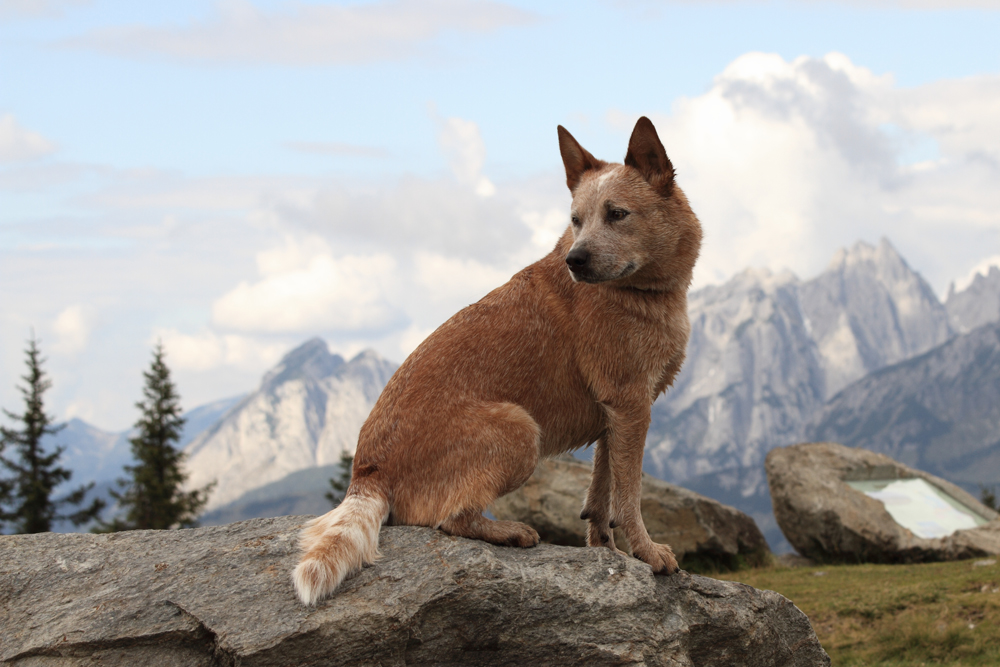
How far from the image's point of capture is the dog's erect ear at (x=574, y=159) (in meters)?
7.17

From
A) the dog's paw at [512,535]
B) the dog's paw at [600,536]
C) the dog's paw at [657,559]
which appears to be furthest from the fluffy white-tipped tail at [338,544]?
the dog's paw at [657,559]

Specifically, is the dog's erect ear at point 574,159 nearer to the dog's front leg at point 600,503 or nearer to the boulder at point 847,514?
the dog's front leg at point 600,503

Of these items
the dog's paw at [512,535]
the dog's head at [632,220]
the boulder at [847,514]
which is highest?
the dog's head at [632,220]

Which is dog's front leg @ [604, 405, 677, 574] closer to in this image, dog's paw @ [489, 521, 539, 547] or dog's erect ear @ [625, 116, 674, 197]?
dog's paw @ [489, 521, 539, 547]

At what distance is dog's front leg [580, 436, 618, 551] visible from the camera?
25.0 ft

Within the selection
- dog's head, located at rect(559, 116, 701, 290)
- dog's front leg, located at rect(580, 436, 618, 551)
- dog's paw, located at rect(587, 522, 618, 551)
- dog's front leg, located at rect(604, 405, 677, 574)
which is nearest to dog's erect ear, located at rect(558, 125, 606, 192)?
dog's head, located at rect(559, 116, 701, 290)

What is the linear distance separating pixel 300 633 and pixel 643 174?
4535 millimetres

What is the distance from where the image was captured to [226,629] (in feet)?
19.4

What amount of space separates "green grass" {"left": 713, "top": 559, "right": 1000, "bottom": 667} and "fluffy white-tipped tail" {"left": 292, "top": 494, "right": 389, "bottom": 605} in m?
7.33

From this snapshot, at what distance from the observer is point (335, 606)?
6070mm

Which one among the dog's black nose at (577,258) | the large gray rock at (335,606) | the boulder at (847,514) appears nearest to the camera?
the large gray rock at (335,606)

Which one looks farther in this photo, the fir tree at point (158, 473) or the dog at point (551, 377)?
the fir tree at point (158, 473)

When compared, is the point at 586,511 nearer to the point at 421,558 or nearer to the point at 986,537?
the point at 421,558

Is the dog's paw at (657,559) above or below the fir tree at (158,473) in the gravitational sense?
above
